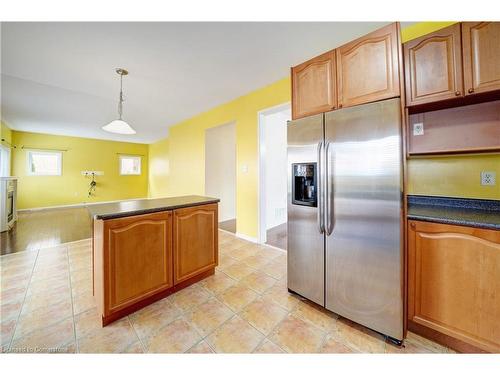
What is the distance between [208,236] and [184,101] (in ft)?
9.48

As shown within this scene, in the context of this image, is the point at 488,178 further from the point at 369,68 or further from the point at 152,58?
the point at 152,58

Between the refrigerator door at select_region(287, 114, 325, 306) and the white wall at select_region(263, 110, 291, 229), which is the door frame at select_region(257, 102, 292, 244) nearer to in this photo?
the white wall at select_region(263, 110, 291, 229)

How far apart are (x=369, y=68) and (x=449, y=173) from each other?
1191 mm

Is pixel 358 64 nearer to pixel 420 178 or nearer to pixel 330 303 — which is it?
pixel 420 178

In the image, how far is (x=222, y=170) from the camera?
16.2ft

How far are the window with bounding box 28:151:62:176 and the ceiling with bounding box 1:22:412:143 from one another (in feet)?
9.92

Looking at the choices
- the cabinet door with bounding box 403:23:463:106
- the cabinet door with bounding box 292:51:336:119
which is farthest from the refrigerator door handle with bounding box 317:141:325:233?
the cabinet door with bounding box 403:23:463:106

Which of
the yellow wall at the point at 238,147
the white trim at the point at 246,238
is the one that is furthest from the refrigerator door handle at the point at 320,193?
the white trim at the point at 246,238

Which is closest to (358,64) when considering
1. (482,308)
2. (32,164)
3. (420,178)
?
(420,178)

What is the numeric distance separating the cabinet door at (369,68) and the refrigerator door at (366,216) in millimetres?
110

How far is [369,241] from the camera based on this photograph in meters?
1.33

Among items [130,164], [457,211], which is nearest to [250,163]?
[457,211]

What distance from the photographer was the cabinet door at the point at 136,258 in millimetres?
1411

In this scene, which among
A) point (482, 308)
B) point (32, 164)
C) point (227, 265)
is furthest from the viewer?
point (32, 164)
